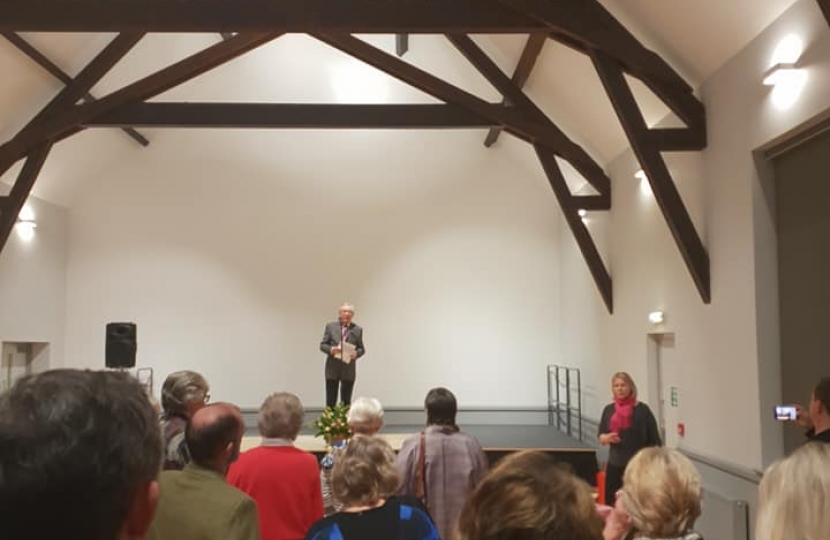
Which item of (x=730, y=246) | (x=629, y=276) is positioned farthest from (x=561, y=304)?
(x=730, y=246)

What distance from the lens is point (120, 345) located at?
9.80 m

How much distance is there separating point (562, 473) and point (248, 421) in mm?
10686

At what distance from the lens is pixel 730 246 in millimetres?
5879

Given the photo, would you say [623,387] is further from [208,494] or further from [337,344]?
[208,494]

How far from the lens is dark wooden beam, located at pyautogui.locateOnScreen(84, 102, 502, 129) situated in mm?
8570

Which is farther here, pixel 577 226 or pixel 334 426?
pixel 577 226

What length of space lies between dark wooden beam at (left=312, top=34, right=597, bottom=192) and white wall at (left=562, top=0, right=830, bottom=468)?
4.52 feet

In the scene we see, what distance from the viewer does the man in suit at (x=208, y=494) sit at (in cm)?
214

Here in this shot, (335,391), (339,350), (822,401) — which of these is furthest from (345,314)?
(822,401)

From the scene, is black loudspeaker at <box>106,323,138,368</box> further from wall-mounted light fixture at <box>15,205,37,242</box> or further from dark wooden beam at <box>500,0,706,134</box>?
dark wooden beam at <box>500,0,706,134</box>

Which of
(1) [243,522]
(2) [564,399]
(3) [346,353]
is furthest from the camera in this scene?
(2) [564,399]

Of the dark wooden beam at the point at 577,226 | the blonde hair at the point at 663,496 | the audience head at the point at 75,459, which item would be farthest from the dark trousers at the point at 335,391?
the audience head at the point at 75,459

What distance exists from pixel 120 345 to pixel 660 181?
676cm

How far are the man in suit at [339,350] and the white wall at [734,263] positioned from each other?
127 inches
